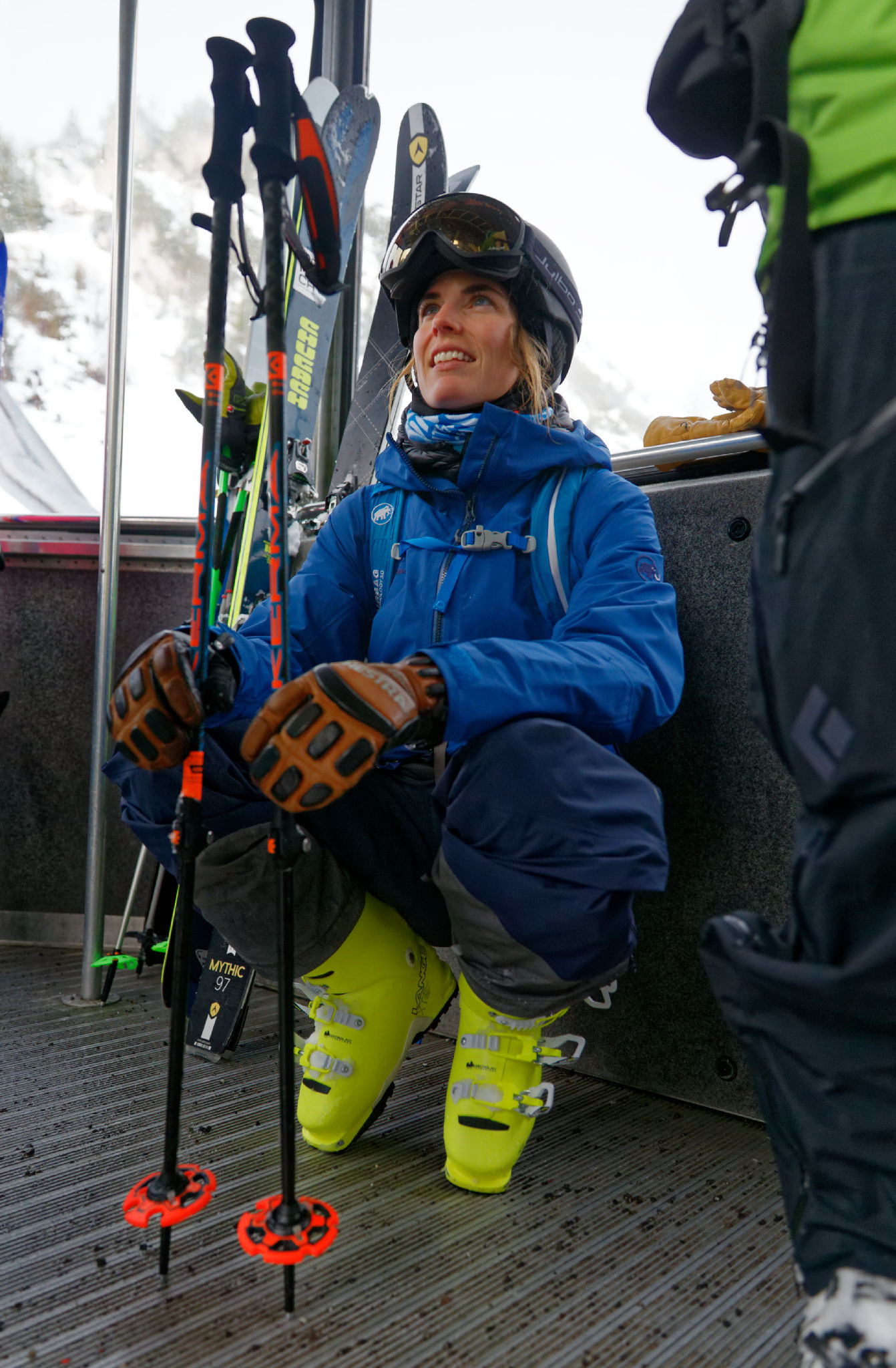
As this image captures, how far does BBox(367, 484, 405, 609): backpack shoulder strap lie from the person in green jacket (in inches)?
33.5

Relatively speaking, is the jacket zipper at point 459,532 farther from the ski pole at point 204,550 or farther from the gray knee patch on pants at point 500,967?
the ski pole at point 204,550

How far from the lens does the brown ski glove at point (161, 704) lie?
1.00 metres

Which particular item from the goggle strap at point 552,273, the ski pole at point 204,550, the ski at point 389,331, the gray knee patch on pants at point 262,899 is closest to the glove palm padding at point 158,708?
the ski pole at point 204,550

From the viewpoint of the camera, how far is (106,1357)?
0.82 m

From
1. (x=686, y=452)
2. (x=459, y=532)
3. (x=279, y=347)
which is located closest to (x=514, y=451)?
(x=459, y=532)

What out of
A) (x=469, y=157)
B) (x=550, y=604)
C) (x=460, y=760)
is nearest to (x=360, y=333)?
(x=469, y=157)

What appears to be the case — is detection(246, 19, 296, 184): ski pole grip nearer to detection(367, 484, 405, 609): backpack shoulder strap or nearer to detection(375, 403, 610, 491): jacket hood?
detection(375, 403, 610, 491): jacket hood

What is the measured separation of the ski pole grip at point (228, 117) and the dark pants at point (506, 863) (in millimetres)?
616

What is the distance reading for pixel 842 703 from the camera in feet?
2.13

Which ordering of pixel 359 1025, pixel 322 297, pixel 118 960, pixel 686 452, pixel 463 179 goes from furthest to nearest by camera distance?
1. pixel 463 179
2. pixel 322 297
3. pixel 118 960
4. pixel 686 452
5. pixel 359 1025

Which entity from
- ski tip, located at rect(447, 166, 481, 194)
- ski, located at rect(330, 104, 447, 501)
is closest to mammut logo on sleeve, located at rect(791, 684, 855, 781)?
ski, located at rect(330, 104, 447, 501)

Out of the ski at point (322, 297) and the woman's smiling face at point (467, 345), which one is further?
the ski at point (322, 297)

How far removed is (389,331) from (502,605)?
53.1 inches

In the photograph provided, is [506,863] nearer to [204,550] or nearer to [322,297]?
[204,550]
